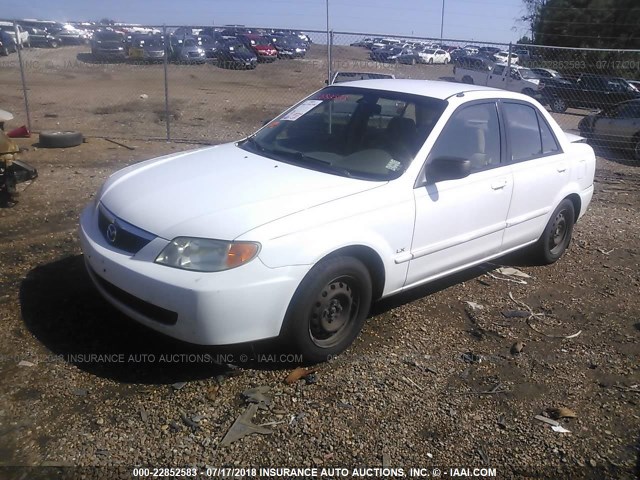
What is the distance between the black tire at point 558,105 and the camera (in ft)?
50.4

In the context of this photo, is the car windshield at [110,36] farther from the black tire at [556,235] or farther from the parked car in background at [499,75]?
the black tire at [556,235]

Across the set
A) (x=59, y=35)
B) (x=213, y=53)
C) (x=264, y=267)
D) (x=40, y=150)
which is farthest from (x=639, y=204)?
(x=59, y=35)

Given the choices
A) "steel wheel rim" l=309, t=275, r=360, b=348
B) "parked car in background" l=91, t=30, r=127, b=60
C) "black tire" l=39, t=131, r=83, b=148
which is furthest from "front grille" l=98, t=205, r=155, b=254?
"parked car in background" l=91, t=30, r=127, b=60

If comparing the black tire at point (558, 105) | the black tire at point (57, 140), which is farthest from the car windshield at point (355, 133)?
the black tire at point (558, 105)

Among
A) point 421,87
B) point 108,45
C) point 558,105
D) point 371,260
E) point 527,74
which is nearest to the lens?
point 371,260

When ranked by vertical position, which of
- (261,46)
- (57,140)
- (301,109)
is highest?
(261,46)

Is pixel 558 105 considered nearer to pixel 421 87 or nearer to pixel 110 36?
pixel 421 87

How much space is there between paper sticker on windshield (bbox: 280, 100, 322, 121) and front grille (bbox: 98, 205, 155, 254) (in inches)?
70.2

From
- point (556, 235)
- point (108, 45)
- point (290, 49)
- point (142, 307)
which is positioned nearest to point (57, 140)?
point (142, 307)

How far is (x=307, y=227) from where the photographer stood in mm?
→ 3434

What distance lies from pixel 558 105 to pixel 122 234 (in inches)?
577

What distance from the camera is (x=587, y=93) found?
1490cm

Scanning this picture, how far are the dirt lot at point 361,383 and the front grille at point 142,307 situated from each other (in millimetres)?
404

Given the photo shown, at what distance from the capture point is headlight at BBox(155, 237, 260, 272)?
10.6 feet
